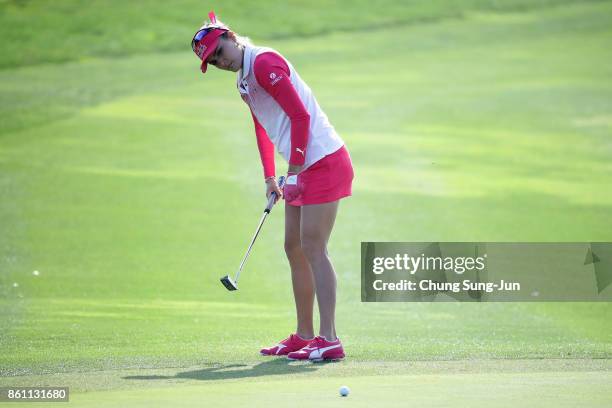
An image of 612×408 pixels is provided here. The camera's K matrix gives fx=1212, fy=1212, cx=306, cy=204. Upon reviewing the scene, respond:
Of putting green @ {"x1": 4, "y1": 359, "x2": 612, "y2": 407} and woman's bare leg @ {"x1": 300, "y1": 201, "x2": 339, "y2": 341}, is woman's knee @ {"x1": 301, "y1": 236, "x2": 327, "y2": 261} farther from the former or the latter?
putting green @ {"x1": 4, "y1": 359, "x2": 612, "y2": 407}

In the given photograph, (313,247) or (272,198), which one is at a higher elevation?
(272,198)

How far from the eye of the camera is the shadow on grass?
19.0 ft

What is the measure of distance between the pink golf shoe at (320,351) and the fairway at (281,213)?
0.13m

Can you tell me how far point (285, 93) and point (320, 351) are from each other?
1.36m

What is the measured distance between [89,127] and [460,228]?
7.18 meters

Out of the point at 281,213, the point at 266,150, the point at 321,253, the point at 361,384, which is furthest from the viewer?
the point at 281,213

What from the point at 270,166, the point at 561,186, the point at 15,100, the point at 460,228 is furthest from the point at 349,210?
the point at 15,100

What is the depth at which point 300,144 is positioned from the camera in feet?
20.8

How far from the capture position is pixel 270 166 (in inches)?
269

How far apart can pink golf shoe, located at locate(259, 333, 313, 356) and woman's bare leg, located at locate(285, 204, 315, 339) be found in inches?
1.7

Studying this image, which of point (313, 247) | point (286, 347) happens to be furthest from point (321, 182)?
point (286, 347)

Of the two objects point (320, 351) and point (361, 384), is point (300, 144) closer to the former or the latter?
point (320, 351)

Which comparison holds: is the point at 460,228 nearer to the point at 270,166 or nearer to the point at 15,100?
the point at 270,166

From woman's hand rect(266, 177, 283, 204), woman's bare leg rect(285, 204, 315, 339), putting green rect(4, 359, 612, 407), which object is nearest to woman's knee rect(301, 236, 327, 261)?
woman's bare leg rect(285, 204, 315, 339)
